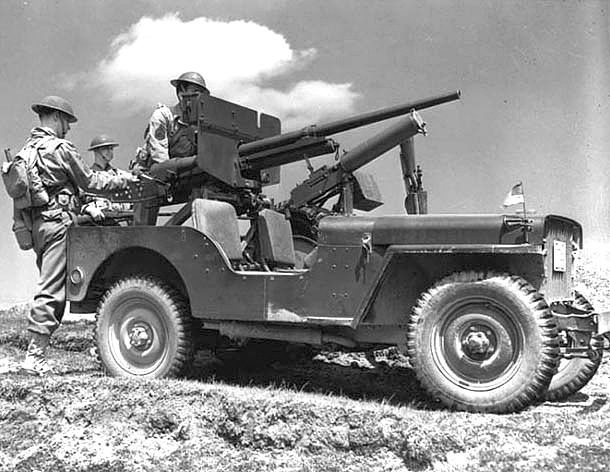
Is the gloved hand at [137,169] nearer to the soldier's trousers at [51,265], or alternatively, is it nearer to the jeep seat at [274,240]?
the soldier's trousers at [51,265]

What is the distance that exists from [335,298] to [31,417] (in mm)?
1987

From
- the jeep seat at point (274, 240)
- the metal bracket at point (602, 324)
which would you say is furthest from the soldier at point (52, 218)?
the metal bracket at point (602, 324)

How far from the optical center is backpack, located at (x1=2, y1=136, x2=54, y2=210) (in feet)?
20.3

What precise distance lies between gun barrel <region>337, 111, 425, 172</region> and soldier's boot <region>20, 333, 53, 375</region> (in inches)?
118

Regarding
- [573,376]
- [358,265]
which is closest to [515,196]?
[358,265]

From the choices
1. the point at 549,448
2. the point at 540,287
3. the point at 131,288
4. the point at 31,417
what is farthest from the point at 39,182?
the point at 549,448

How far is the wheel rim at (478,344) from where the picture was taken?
4.78 m

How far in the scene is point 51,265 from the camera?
6.37 metres

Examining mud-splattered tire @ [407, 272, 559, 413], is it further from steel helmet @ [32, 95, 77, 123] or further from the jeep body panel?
steel helmet @ [32, 95, 77, 123]

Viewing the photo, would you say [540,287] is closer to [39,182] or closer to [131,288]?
[131,288]

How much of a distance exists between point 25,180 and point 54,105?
2.36 ft

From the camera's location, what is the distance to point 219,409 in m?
4.66

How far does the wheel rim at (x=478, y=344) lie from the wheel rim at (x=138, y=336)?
2107 mm

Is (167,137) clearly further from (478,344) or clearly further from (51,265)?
(478,344)
